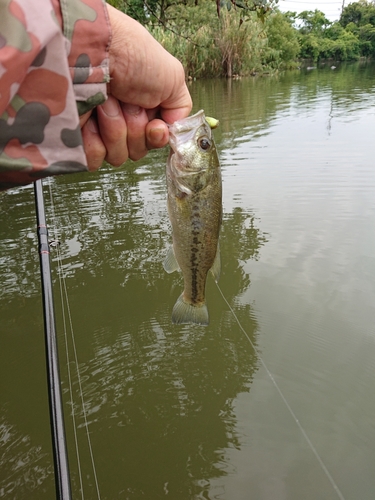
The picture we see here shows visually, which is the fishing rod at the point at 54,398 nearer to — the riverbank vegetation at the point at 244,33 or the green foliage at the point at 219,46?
the riverbank vegetation at the point at 244,33

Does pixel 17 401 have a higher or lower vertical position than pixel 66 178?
lower

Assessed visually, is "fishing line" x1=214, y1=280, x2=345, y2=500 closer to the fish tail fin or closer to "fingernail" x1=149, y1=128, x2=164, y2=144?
the fish tail fin

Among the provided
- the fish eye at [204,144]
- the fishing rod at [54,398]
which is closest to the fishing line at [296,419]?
the fishing rod at [54,398]

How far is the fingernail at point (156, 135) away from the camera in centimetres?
165

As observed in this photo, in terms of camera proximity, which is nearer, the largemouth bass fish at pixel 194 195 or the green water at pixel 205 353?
the largemouth bass fish at pixel 194 195

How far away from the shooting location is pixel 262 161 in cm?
910

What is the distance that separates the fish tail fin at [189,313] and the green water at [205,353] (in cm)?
124

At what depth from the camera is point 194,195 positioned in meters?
2.01

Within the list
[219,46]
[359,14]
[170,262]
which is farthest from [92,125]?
[359,14]

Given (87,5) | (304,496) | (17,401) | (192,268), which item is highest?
(87,5)

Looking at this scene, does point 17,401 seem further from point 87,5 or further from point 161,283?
point 87,5

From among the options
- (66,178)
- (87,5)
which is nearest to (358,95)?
(66,178)

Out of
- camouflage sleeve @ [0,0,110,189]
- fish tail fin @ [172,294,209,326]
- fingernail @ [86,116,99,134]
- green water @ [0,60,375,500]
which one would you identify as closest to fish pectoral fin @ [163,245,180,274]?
fish tail fin @ [172,294,209,326]

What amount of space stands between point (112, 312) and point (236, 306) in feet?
4.20
